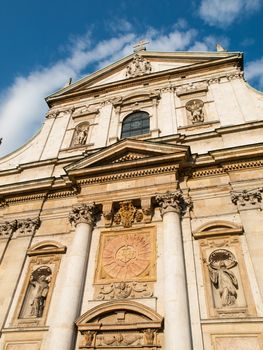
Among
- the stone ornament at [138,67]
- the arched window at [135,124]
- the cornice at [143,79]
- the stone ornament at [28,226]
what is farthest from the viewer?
the stone ornament at [138,67]

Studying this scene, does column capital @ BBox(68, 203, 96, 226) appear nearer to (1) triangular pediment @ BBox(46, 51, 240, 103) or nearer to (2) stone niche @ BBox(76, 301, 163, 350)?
(2) stone niche @ BBox(76, 301, 163, 350)

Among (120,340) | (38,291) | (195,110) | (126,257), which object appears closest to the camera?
(120,340)

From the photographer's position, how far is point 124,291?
9.01 metres

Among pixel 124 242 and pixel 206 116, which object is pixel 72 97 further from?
pixel 124 242

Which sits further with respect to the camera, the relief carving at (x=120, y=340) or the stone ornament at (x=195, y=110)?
the stone ornament at (x=195, y=110)

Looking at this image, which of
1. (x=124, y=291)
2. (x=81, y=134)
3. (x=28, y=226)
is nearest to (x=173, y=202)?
(x=124, y=291)

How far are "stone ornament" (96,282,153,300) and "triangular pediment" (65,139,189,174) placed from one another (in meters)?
4.10

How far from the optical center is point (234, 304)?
8.07m

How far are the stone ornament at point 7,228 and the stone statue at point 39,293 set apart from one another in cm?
217

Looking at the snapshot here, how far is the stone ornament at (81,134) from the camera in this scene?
14.8m

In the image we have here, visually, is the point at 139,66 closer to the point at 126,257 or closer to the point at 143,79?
the point at 143,79

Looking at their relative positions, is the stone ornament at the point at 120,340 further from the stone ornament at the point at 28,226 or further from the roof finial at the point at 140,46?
the roof finial at the point at 140,46

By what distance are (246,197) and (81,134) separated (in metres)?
8.44

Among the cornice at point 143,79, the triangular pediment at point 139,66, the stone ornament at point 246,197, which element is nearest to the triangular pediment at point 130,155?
the stone ornament at point 246,197
